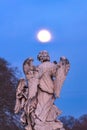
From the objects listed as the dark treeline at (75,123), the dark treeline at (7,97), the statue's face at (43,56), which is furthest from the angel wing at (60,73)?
the dark treeline at (75,123)

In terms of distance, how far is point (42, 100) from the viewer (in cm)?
1478

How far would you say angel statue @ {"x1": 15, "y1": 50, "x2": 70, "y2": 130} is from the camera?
47.9ft

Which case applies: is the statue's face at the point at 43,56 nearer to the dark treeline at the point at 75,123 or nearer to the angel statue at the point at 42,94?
the angel statue at the point at 42,94

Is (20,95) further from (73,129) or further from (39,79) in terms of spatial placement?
(73,129)

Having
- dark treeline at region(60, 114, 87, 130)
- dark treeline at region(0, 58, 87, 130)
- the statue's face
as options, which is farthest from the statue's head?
dark treeline at region(60, 114, 87, 130)

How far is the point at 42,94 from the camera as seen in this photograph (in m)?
14.8

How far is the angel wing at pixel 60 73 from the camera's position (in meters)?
14.7

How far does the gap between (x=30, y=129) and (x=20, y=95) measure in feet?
3.13

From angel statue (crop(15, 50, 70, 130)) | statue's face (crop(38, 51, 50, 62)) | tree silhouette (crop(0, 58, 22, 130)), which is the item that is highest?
tree silhouette (crop(0, 58, 22, 130))

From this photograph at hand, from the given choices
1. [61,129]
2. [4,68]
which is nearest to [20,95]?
[61,129]

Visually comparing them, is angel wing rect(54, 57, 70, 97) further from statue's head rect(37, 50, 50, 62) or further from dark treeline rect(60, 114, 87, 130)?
dark treeline rect(60, 114, 87, 130)

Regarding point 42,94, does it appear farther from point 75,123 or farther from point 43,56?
point 75,123

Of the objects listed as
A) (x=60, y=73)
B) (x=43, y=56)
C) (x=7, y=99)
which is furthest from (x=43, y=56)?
(x=7, y=99)

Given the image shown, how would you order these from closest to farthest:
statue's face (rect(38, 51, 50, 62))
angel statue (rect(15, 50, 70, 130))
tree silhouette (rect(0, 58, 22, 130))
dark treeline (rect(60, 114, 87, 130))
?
angel statue (rect(15, 50, 70, 130))
statue's face (rect(38, 51, 50, 62))
tree silhouette (rect(0, 58, 22, 130))
dark treeline (rect(60, 114, 87, 130))
